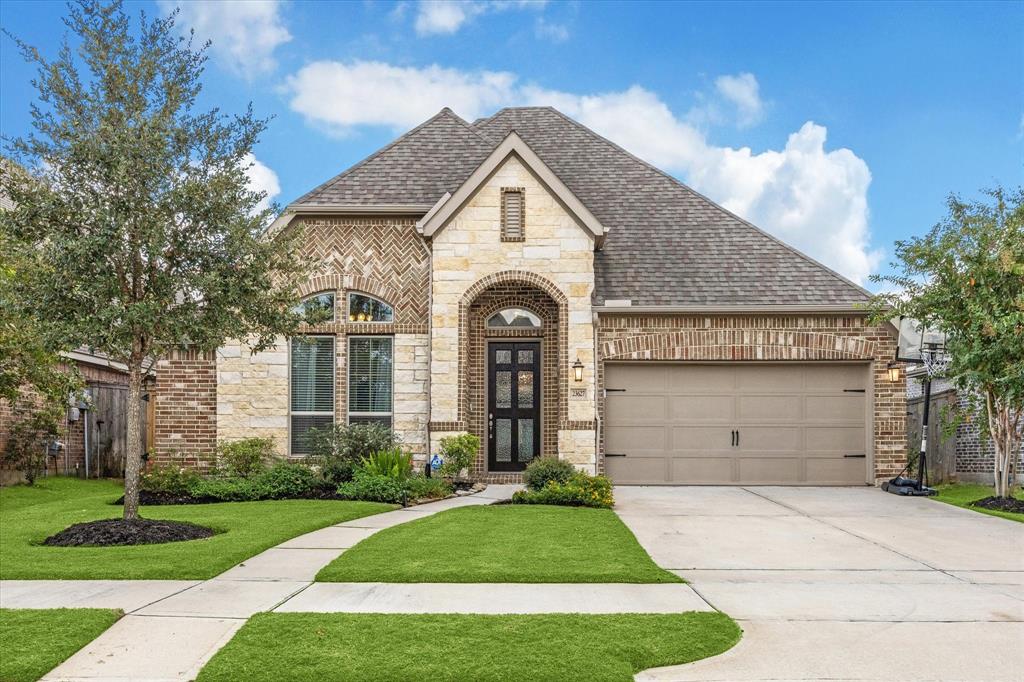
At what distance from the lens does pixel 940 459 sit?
17859mm

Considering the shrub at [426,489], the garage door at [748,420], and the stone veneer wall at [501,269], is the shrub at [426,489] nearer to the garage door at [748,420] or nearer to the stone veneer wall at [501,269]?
the stone veneer wall at [501,269]

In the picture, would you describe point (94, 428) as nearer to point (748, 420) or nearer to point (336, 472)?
point (336, 472)

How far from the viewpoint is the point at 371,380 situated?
16141mm

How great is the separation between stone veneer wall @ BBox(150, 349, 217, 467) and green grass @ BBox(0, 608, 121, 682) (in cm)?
1002

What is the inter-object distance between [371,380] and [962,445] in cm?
1188

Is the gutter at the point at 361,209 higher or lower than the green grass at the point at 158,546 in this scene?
higher

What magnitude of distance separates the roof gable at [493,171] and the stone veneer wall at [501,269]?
0.12 metres

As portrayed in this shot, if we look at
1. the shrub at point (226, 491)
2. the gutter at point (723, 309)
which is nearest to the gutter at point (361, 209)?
the gutter at point (723, 309)

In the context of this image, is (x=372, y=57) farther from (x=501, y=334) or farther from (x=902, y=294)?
(x=902, y=294)

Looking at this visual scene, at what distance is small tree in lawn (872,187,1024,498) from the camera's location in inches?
497

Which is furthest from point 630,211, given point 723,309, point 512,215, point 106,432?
point 106,432

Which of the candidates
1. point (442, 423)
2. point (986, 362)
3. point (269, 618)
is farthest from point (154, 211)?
point (986, 362)

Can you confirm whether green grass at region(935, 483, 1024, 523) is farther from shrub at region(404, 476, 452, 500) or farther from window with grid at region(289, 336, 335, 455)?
window with grid at region(289, 336, 335, 455)

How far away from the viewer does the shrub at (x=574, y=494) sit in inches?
491
